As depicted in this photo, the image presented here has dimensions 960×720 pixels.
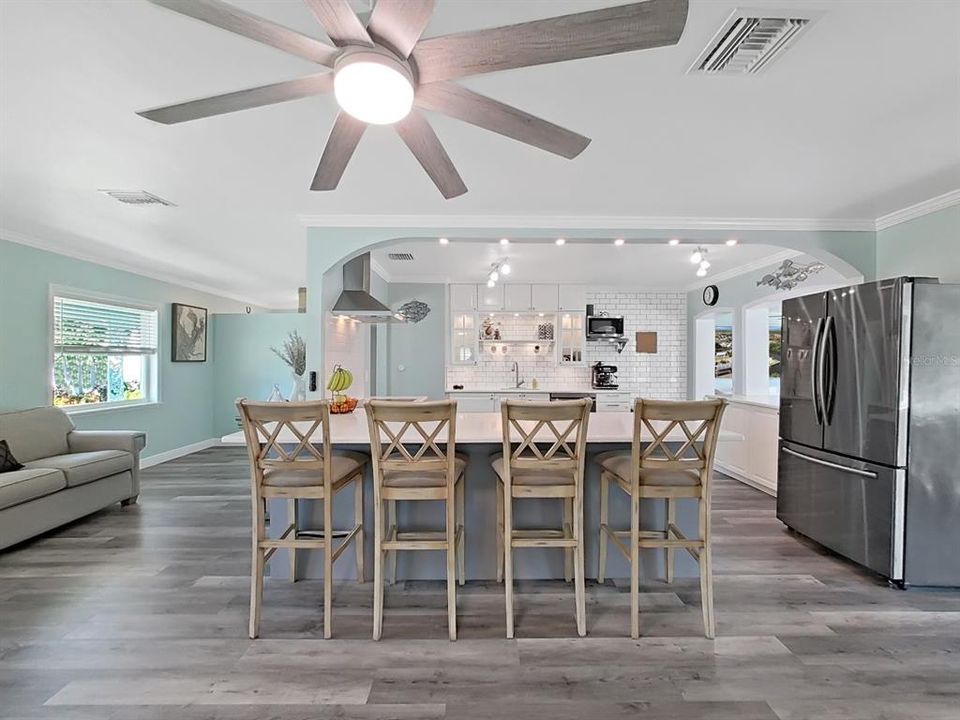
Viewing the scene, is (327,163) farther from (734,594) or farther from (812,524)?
(812,524)

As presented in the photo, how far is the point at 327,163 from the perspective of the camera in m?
1.84

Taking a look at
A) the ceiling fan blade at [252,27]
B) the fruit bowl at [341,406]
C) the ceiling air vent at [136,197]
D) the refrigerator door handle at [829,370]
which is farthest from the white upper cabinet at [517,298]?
the ceiling fan blade at [252,27]

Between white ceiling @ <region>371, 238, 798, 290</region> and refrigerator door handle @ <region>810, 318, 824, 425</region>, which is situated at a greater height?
white ceiling @ <region>371, 238, 798, 290</region>

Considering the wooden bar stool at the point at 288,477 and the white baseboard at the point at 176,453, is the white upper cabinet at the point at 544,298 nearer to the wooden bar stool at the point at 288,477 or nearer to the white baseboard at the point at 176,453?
the wooden bar stool at the point at 288,477

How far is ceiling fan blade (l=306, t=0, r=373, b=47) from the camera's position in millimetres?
1144

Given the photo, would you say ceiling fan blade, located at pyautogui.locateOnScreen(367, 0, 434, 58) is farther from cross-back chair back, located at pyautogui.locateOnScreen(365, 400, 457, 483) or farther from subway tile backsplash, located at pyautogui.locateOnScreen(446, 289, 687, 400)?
subway tile backsplash, located at pyautogui.locateOnScreen(446, 289, 687, 400)

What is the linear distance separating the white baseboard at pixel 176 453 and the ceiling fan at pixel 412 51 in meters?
5.71

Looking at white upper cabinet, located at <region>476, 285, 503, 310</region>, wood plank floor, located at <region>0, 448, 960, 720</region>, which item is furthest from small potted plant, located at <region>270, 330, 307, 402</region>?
wood plank floor, located at <region>0, 448, 960, 720</region>

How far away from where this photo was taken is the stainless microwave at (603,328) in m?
6.84

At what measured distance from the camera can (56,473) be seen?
3584 mm

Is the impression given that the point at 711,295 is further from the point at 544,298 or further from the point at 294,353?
the point at 294,353

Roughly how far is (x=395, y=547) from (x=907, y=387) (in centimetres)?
295

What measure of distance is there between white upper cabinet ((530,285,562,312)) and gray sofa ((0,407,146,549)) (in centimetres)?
485

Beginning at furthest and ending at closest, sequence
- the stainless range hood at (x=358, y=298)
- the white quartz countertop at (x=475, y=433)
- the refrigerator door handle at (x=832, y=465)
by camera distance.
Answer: the stainless range hood at (x=358, y=298) → the refrigerator door handle at (x=832, y=465) → the white quartz countertop at (x=475, y=433)
